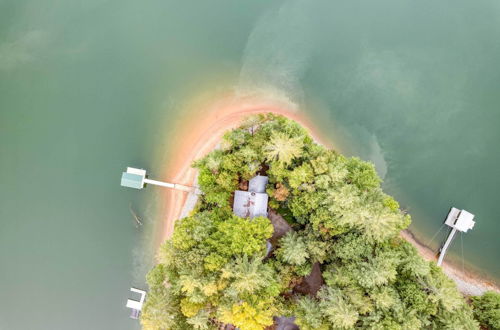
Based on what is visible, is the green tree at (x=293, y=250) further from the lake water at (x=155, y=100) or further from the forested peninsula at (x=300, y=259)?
the lake water at (x=155, y=100)

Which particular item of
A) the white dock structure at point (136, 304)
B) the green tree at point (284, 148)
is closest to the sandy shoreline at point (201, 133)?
the white dock structure at point (136, 304)

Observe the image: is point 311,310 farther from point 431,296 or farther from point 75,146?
point 75,146

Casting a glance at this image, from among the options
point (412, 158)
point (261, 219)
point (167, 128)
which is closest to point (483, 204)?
point (412, 158)

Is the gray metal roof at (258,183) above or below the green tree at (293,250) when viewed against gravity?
above

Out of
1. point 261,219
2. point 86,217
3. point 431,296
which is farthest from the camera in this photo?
point 86,217

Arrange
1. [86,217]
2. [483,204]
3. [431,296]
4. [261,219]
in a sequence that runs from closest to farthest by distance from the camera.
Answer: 1. [431,296]
2. [261,219]
3. [483,204]
4. [86,217]

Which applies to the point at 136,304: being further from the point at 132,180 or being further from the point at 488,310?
the point at 488,310

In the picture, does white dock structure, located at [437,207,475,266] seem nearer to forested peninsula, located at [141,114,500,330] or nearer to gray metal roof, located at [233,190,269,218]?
forested peninsula, located at [141,114,500,330]

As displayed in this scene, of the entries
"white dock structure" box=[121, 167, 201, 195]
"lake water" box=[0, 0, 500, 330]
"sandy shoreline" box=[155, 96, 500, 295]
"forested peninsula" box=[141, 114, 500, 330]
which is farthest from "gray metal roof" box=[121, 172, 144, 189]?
"forested peninsula" box=[141, 114, 500, 330]
